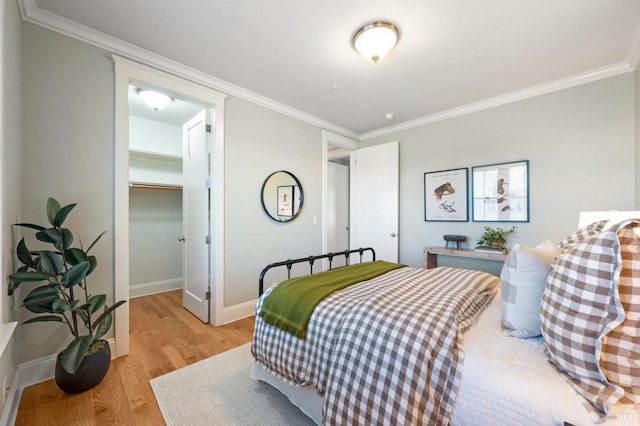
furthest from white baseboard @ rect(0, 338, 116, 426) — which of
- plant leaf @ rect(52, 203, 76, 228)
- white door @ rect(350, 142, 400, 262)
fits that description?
white door @ rect(350, 142, 400, 262)

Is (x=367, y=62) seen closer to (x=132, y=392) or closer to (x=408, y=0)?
(x=408, y=0)

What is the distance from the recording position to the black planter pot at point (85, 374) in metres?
1.66

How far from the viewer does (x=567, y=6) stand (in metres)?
1.69

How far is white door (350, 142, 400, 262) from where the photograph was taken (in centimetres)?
380

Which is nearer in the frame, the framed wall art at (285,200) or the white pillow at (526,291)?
the white pillow at (526,291)

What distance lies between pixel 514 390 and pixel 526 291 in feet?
1.48

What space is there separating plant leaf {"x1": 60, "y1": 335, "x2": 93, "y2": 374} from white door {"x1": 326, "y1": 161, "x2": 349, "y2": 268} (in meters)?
3.56

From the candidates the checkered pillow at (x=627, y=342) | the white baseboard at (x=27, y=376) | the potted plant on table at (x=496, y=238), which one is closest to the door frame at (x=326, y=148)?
the potted plant on table at (x=496, y=238)

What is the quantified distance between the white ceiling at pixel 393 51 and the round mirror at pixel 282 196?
3.33 feet

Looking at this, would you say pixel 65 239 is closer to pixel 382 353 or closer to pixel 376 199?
pixel 382 353

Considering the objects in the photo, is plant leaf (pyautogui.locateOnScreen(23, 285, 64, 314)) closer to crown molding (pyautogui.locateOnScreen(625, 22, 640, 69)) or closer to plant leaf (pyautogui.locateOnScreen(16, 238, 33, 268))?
plant leaf (pyautogui.locateOnScreen(16, 238, 33, 268))

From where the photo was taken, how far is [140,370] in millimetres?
1960

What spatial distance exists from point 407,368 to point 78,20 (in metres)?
3.07

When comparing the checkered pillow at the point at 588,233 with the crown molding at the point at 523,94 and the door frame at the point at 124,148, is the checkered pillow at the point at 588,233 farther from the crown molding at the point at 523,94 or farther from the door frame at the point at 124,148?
the door frame at the point at 124,148
